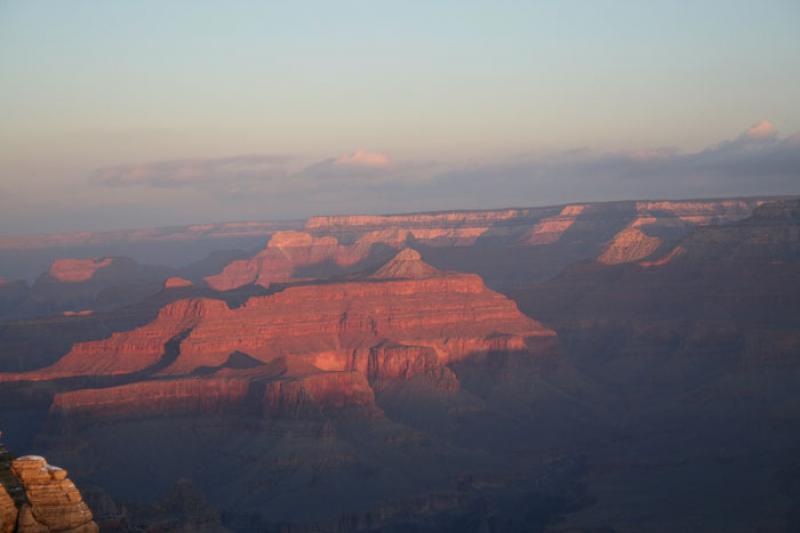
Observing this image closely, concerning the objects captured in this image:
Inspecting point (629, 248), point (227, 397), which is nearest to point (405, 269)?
point (629, 248)

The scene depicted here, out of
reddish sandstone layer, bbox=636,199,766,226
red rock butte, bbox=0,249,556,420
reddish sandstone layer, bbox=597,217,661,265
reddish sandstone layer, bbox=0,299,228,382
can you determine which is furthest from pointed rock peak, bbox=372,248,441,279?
reddish sandstone layer, bbox=636,199,766,226

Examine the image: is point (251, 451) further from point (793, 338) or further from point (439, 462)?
point (793, 338)

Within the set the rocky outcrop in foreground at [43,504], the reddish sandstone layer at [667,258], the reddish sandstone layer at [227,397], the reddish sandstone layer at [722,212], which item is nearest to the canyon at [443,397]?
the reddish sandstone layer at [227,397]

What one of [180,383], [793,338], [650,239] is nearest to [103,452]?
[180,383]

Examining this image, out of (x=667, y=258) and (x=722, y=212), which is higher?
(x=722, y=212)

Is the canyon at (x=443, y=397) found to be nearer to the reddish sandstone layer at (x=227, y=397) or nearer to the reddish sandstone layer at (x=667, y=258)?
the reddish sandstone layer at (x=227, y=397)

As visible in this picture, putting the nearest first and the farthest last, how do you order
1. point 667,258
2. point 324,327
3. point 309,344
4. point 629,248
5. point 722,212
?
point 309,344
point 324,327
point 667,258
point 629,248
point 722,212

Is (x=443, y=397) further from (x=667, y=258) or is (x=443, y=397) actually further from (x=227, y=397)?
(x=667, y=258)
